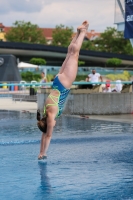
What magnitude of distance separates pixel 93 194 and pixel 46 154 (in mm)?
2798

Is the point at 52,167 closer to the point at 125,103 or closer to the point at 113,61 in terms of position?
the point at 125,103

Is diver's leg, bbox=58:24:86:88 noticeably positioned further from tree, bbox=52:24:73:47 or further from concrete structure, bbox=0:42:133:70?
tree, bbox=52:24:73:47

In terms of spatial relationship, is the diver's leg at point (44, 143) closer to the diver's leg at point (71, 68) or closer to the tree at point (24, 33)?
the diver's leg at point (71, 68)

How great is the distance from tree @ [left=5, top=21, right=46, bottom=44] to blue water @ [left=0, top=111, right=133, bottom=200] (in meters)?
111

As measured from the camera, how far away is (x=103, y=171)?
745 centimetres

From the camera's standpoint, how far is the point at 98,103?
1734 cm

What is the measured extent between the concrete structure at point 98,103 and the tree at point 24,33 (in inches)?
4150

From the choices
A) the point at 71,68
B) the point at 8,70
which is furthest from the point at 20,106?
the point at 8,70

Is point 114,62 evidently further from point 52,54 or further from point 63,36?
point 63,36

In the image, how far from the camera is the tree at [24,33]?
12319 centimetres

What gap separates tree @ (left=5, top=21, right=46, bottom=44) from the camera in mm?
123188

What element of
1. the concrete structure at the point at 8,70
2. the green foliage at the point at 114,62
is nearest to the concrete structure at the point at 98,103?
the concrete structure at the point at 8,70

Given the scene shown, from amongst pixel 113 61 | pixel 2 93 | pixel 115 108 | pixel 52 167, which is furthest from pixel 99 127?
pixel 113 61

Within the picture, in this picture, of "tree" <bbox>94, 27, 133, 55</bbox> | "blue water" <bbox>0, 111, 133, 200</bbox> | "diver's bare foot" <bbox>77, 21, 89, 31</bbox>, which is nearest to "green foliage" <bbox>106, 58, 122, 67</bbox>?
Result: "tree" <bbox>94, 27, 133, 55</bbox>
